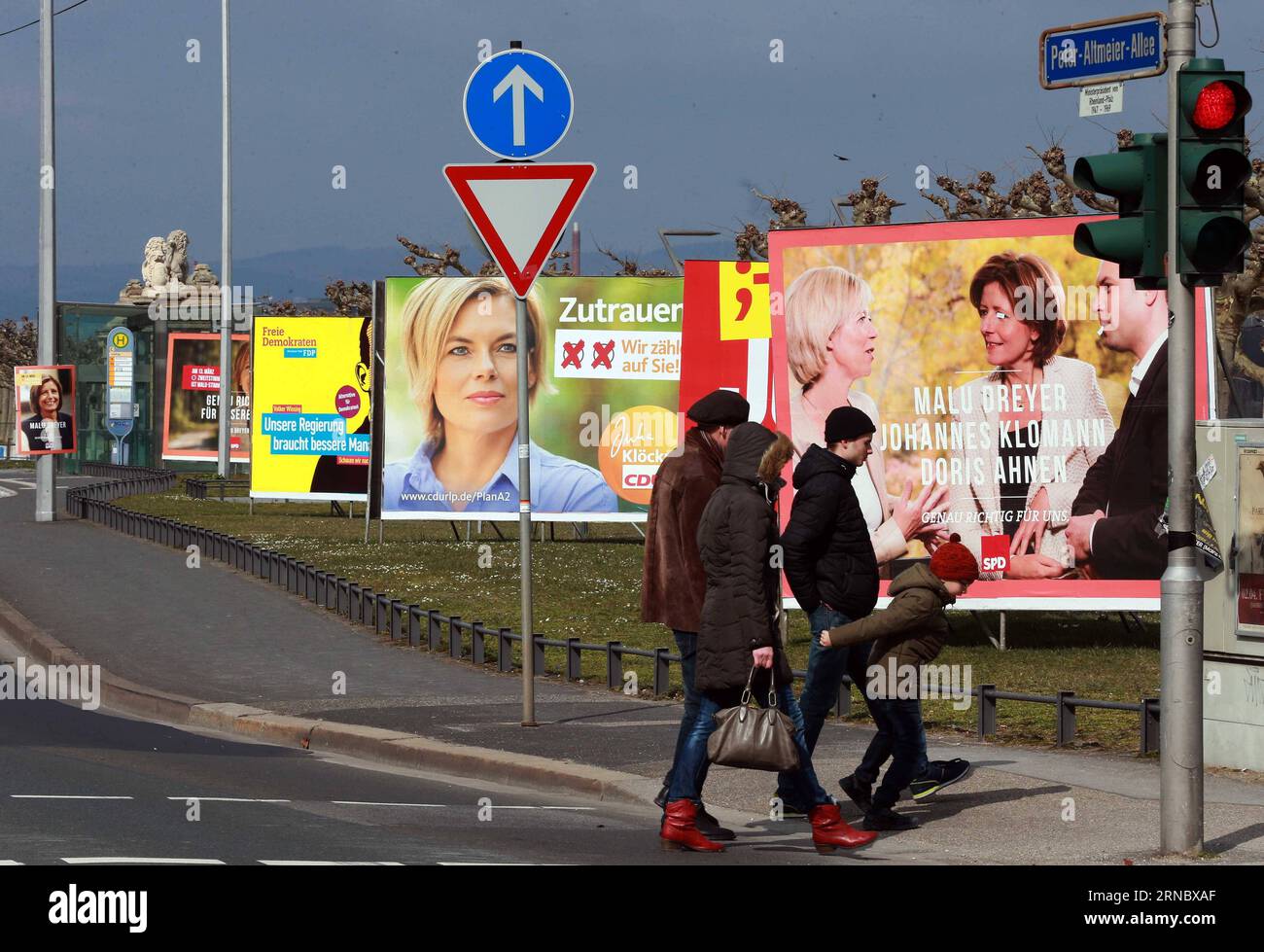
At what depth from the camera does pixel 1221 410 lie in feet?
55.9

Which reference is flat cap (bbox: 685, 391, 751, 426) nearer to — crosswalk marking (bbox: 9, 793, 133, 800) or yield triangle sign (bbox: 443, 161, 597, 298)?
yield triangle sign (bbox: 443, 161, 597, 298)

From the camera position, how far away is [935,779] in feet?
32.7

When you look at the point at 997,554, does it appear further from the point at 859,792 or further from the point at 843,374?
the point at 859,792

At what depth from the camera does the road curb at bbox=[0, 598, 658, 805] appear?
35.9 ft

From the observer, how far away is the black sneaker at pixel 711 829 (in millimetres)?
9219

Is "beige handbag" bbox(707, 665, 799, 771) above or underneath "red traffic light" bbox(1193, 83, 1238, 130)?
underneath

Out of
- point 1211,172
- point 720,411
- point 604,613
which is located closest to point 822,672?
point 720,411

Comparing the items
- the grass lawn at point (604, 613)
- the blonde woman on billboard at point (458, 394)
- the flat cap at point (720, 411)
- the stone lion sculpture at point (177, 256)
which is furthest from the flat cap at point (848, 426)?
the stone lion sculpture at point (177, 256)

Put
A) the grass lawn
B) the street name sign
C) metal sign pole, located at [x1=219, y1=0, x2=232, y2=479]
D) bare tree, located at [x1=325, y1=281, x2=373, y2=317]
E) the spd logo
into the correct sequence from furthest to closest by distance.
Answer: bare tree, located at [x1=325, y1=281, x2=373, y2=317] < metal sign pole, located at [x1=219, y1=0, x2=232, y2=479] < the spd logo < the grass lawn < the street name sign

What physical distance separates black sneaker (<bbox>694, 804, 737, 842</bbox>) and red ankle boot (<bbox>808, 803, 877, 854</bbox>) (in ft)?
1.42

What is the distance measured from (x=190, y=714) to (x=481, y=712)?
215 cm

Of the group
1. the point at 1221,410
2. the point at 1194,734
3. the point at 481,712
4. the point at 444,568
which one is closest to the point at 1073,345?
the point at 1221,410

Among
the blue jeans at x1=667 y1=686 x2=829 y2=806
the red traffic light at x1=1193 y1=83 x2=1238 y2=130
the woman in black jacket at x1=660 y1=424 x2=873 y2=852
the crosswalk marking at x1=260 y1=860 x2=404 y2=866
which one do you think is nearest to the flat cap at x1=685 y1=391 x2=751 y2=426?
the woman in black jacket at x1=660 y1=424 x2=873 y2=852

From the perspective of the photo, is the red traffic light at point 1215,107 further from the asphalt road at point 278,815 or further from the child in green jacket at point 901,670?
the asphalt road at point 278,815
